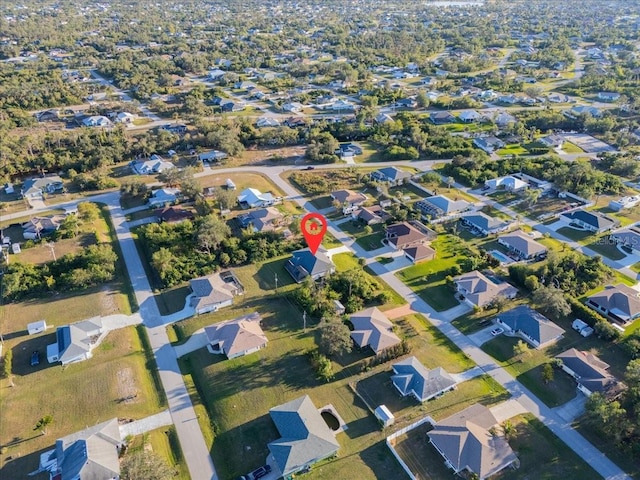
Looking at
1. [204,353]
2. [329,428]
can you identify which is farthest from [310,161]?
[329,428]

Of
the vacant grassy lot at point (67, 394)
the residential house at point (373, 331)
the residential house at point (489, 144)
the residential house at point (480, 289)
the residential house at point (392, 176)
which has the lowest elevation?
the vacant grassy lot at point (67, 394)

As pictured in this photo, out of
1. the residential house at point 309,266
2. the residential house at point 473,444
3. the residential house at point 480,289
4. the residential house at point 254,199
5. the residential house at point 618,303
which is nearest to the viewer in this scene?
the residential house at point 473,444

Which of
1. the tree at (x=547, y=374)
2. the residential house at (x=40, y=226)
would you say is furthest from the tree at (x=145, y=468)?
the residential house at (x=40, y=226)

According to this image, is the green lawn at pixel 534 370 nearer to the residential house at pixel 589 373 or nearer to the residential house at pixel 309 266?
the residential house at pixel 589 373

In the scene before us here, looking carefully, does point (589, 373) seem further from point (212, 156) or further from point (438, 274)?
point (212, 156)

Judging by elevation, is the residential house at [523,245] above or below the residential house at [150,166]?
above

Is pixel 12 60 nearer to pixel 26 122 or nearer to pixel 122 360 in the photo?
pixel 26 122

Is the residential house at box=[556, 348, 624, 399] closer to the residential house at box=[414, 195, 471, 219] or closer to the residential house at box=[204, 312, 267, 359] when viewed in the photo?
the residential house at box=[414, 195, 471, 219]

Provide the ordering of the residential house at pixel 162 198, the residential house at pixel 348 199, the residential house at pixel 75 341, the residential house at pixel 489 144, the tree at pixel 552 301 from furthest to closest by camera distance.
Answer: the residential house at pixel 489 144 → the residential house at pixel 162 198 → the residential house at pixel 348 199 → the tree at pixel 552 301 → the residential house at pixel 75 341
